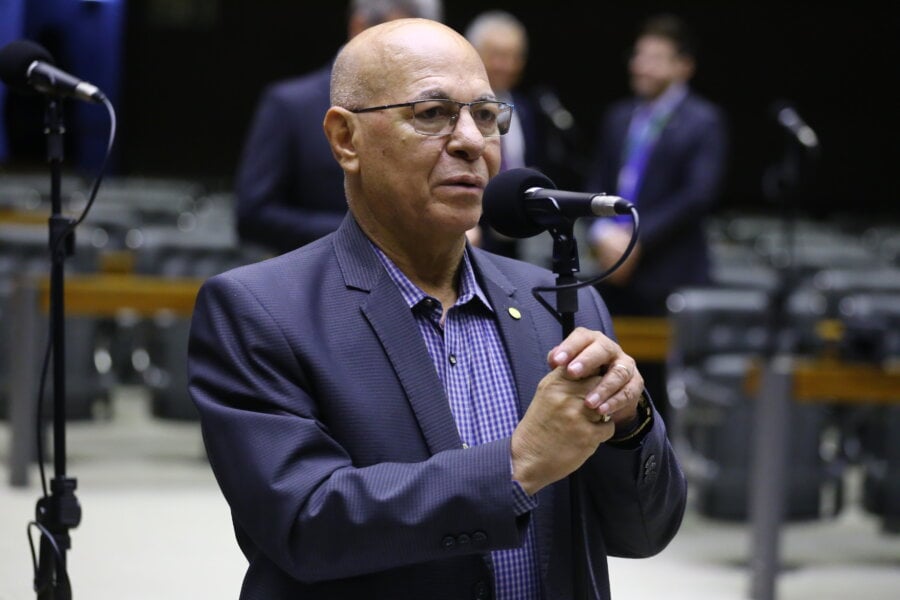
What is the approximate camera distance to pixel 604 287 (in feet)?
21.0

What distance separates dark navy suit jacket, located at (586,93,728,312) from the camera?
604cm

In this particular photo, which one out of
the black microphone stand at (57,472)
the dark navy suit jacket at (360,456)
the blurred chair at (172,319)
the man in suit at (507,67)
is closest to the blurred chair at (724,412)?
the man in suit at (507,67)

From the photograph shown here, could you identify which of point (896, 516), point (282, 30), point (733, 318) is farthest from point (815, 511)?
point (282, 30)

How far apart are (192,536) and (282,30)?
10976 mm

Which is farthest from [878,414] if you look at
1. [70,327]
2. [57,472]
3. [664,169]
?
[57,472]

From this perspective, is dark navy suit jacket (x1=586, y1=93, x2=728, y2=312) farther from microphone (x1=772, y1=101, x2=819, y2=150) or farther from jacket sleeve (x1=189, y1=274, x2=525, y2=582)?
jacket sleeve (x1=189, y1=274, x2=525, y2=582)

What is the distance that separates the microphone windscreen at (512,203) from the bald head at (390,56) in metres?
0.19

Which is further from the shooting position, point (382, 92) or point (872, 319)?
point (872, 319)

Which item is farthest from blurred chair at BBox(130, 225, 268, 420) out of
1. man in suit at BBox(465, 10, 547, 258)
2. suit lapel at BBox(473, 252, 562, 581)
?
suit lapel at BBox(473, 252, 562, 581)

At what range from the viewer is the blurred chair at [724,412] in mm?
5891

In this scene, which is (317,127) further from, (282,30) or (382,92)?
(282,30)

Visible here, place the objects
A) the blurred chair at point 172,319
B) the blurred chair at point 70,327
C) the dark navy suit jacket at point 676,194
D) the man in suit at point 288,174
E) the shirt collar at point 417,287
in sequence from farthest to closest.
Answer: the blurred chair at point 172,319
the blurred chair at point 70,327
the dark navy suit jacket at point 676,194
the man in suit at point 288,174
the shirt collar at point 417,287

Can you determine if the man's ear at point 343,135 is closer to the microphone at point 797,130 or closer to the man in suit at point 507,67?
the man in suit at point 507,67

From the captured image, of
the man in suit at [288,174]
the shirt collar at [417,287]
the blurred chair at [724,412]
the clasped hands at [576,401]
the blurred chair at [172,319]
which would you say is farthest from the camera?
the blurred chair at [172,319]
